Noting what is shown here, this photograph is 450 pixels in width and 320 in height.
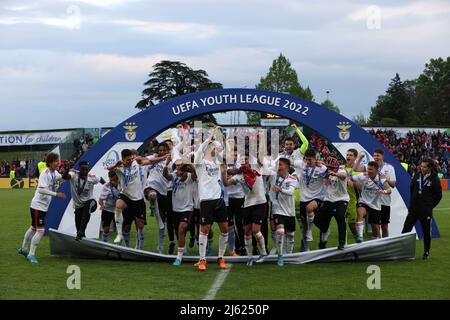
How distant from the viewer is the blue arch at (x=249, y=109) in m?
15.6

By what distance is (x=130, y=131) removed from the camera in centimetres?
1598

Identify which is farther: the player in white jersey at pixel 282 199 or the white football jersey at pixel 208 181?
the player in white jersey at pixel 282 199

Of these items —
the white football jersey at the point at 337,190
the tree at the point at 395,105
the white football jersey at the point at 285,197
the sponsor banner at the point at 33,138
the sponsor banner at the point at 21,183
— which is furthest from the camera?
the tree at the point at 395,105

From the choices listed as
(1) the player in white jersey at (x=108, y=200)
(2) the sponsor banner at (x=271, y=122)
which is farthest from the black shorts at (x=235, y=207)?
(2) the sponsor banner at (x=271, y=122)

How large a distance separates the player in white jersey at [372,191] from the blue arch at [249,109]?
2.10 meters

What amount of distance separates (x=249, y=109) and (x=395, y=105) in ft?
307

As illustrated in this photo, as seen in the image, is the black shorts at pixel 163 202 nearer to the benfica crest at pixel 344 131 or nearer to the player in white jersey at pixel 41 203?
the player in white jersey at pixel 41 203

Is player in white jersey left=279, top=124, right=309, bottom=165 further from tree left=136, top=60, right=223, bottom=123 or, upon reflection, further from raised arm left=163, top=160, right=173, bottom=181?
tree left=136, top=60, right=223, bottom=123

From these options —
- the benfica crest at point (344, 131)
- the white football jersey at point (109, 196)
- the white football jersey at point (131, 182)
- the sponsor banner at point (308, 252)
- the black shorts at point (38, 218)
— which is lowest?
the sponsor banner at point (308, 252)

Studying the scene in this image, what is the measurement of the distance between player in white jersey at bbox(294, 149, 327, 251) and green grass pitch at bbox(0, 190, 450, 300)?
1.25 meters

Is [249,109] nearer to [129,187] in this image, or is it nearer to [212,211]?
[129,187]
